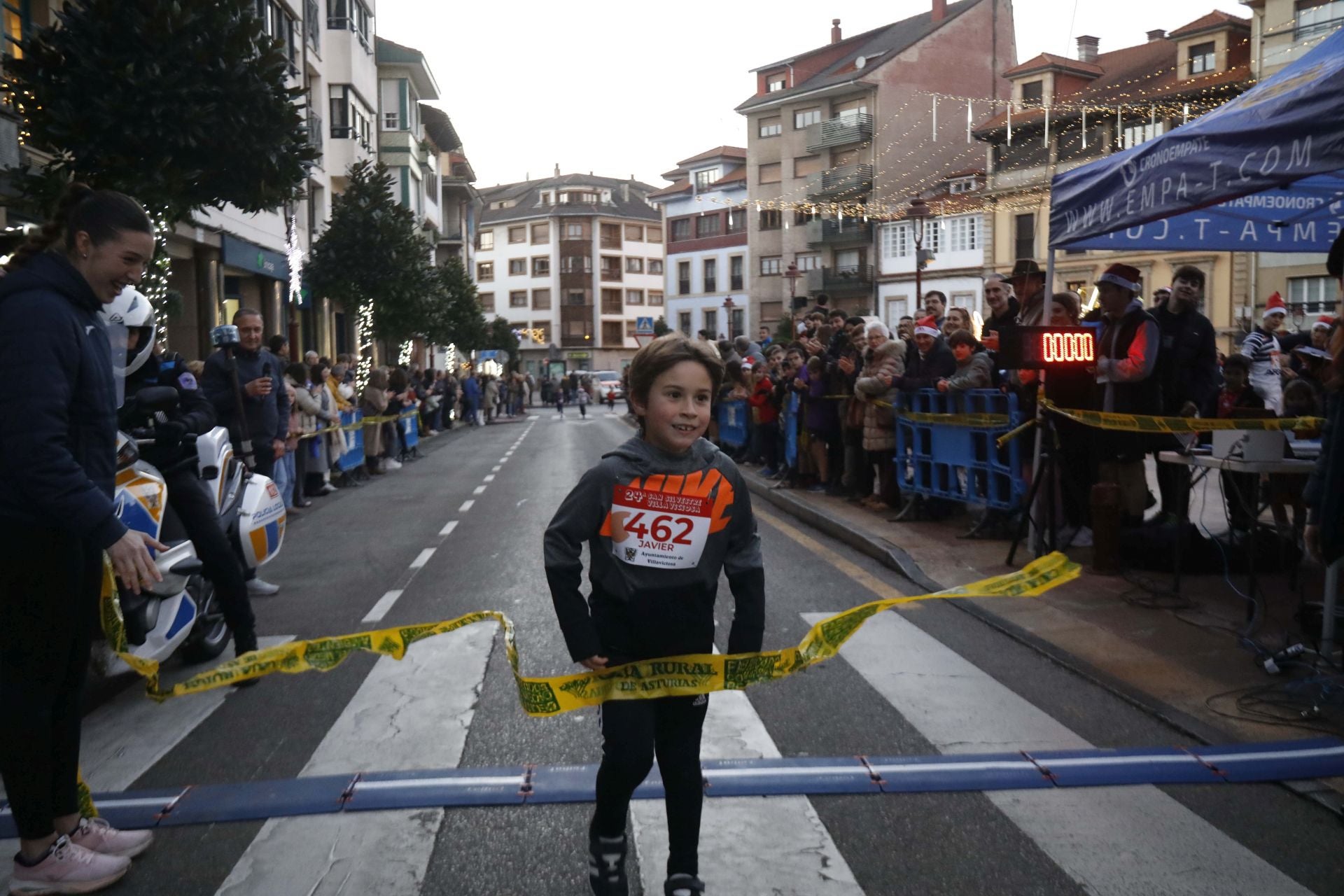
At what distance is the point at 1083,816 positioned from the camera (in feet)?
13.3

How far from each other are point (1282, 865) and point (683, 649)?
1.96 m

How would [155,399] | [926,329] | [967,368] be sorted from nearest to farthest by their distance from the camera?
[155,399]
[967,368]
[926,329]

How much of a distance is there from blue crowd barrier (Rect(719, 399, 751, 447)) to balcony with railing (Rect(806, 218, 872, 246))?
41.0 meters

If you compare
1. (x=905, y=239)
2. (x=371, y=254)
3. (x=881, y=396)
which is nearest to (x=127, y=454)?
(x=881, y=396)

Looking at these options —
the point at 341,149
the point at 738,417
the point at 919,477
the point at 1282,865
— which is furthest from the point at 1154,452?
the point at 341,149

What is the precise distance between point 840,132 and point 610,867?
60.5 meters

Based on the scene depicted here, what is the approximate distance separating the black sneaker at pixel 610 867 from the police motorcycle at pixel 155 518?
2.35 m

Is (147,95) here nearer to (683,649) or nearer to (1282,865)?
(683,649)

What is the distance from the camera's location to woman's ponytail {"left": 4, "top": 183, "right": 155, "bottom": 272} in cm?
351

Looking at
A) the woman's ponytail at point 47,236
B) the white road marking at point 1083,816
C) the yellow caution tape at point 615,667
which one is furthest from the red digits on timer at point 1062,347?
the woman's ponytail at point 47,236

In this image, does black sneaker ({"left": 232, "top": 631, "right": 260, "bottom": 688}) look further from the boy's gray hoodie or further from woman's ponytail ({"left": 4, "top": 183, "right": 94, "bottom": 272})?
the boy's gray hoodie

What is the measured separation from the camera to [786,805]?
4.18 meters

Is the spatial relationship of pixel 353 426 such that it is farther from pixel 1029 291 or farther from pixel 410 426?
pixel 1029 291

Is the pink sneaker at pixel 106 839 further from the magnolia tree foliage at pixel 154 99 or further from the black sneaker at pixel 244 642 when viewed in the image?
the magnolia tree foliage at pixel 154 99
